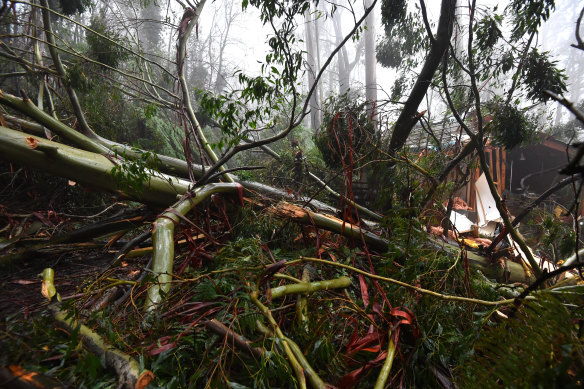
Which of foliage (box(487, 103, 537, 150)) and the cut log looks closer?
the cut log

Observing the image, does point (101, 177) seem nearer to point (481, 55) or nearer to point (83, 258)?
point (83, 258)

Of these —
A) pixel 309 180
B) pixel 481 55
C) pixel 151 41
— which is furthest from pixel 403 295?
pixel 151 41

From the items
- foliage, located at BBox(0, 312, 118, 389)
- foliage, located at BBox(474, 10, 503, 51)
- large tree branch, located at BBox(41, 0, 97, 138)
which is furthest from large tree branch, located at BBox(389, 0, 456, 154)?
large tree branch, located at BBox(41, 0, 97, 138)

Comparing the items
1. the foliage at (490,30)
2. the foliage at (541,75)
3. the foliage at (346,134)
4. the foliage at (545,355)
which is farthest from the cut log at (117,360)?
the foliage at (490,30)

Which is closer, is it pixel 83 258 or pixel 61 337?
pixel 61 337

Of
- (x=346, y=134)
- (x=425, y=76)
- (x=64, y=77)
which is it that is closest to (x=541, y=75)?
(x=425, y=76)

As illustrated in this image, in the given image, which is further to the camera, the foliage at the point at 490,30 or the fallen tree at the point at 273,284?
the foliage at the point at 490,30

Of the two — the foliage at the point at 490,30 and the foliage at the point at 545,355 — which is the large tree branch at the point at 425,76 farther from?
the foliage at the point at 545,355

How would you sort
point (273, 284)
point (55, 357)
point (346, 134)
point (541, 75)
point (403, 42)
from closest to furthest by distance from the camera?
point (55, 357)
point (273, 284)
point (541, 75)
point (346, 134)
point (403, 42)

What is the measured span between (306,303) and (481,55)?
16.5ft

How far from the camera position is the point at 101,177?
267 centimetres

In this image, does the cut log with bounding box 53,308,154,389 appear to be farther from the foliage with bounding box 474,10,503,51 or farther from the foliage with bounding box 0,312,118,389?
the foliage with bounding box 474,10,503,51

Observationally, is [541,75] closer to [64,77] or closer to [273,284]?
[273,284]

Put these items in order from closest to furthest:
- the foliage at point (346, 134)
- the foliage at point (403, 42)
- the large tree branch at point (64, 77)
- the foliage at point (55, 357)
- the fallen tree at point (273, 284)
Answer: the foliage at point (55, 357) → the fallen tree at point (273, 284) → the foliage at point (346, 134) → the large tree branch at point (64, 77) → the foliage at point (403, 42)
